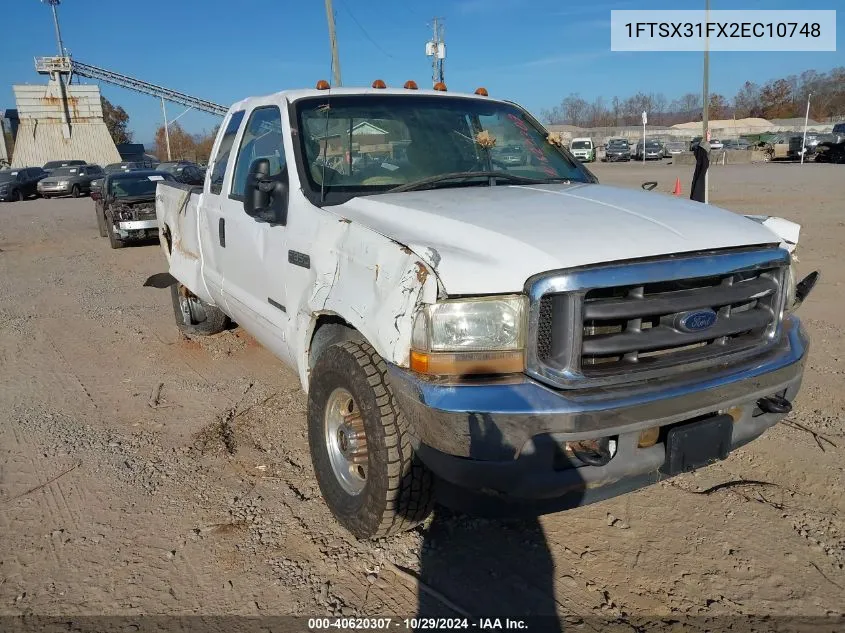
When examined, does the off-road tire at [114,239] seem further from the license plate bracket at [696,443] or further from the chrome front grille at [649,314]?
the license plate bracket at [696,443]

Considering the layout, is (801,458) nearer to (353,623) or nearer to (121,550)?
(353,623)

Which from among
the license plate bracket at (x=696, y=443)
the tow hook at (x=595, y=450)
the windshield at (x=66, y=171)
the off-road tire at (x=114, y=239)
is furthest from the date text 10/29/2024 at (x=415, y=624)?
the windshield at (x=66, y=171)

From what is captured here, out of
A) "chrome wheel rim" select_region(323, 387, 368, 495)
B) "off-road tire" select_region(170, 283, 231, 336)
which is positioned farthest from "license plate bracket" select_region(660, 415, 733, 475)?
"off-road tire" select_region(170, 283, 231, 336)

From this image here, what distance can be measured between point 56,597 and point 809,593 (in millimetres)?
3070

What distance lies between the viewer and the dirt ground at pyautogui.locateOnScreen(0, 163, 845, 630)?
8.89 ft

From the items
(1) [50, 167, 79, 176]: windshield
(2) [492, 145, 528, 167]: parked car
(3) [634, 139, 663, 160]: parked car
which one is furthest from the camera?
(3) [634, 139, 663, 160]: parked car

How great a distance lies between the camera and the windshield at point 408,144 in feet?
11.8

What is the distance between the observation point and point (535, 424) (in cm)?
230

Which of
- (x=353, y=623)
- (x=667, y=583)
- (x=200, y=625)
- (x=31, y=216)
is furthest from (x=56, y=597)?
(x=31, y=216)

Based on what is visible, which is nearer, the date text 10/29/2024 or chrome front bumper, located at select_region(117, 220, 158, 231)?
the date text 10/29/2024

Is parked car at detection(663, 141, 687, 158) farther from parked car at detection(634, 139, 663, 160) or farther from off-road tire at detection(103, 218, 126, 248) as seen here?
off-road tire at detection(103, 218, 126, 248)

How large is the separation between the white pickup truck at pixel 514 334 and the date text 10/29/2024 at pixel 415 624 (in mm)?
378

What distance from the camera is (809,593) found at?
2.68 meters

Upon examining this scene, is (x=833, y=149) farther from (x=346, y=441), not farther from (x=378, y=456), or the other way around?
(x=378, y=456)
